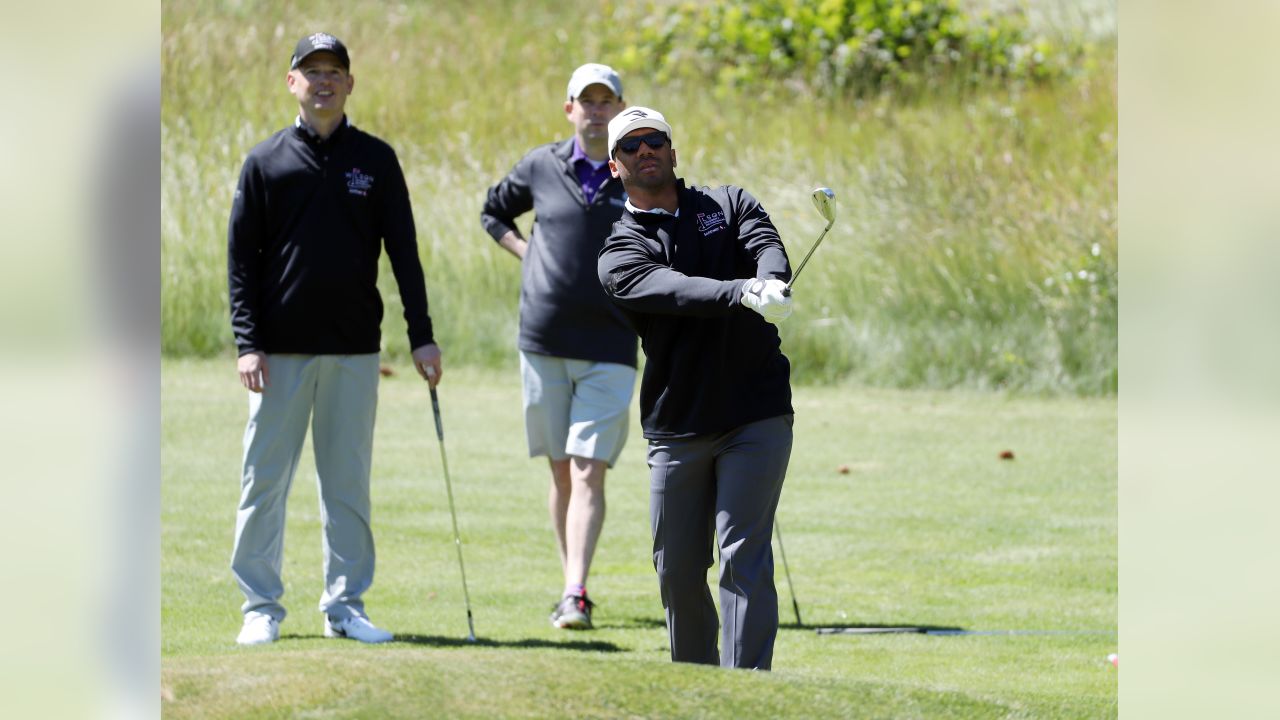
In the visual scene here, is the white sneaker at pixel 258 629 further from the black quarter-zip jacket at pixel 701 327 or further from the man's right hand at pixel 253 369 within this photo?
the black quarter-zip jacket at pixel 701 327

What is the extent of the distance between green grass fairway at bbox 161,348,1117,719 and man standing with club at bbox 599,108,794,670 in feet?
1.11

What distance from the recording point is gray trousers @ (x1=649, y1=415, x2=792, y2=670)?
16.5 feet

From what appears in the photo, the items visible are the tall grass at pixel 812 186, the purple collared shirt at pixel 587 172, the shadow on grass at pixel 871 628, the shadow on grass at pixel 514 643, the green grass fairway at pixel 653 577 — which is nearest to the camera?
the green grass fairway at pixel 653 577

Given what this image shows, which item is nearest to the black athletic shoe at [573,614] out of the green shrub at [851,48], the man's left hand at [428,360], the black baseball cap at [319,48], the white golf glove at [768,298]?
the man's left hand at [428,360]

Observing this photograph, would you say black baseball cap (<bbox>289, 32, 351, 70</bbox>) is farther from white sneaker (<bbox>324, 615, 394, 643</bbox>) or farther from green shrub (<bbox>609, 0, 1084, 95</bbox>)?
green shrub (<bbox>609, 0, 1084, 95</bbox>)

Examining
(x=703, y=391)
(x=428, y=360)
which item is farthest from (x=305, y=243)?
(x=703, y=391)

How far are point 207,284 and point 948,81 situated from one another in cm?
944

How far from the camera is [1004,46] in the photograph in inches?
865

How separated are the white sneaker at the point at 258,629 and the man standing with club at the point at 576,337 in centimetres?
113

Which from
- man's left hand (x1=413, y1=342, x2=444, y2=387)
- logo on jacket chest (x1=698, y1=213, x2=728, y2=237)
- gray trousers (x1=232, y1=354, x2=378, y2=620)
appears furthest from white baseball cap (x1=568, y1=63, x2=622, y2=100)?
logo on jacket chest (x1=698, y1=213, x2=728, y2=237)

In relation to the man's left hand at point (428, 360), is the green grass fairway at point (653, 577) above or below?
below

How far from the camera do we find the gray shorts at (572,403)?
713cm
